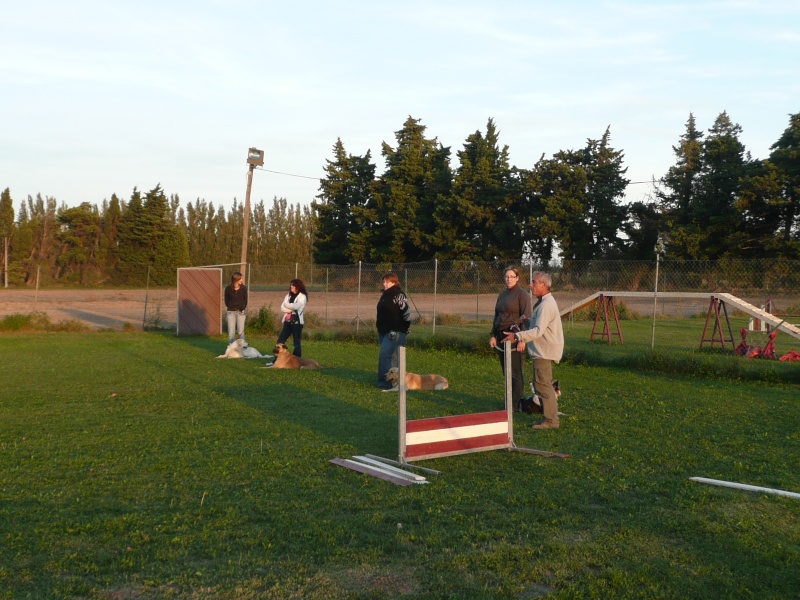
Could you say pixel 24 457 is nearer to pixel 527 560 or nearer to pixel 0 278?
pixel 527 560

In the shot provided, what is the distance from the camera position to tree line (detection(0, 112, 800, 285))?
40.5m

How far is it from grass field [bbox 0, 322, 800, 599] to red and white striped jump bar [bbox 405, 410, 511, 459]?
0.43 ft

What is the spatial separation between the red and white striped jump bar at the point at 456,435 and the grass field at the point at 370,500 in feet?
0.43

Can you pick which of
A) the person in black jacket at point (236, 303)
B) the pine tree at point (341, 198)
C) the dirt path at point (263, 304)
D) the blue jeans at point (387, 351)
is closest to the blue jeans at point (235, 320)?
the person in black jacket at point (236, 303)

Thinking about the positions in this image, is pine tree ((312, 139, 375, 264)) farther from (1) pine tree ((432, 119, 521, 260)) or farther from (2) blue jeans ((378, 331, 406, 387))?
(2) blue jeans ((378, 331, 406, 387))

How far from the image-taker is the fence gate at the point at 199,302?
22.8m

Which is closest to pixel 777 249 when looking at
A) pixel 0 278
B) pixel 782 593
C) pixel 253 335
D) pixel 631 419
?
pixel 253 335

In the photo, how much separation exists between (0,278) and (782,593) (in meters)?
69.6

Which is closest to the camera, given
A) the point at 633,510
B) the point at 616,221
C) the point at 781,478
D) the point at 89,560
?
the point at 89,560

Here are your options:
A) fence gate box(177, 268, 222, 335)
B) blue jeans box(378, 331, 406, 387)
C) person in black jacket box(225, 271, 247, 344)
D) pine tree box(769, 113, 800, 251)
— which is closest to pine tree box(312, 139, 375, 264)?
pine tree box(769, 113, 800, 251)

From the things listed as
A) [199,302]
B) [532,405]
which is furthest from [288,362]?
[199,302]

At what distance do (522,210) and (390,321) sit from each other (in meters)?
39.9

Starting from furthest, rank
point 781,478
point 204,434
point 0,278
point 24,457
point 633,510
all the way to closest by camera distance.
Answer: point 0,278 → point 204,434 → point 24,457 → point 781,478 → point 633,510

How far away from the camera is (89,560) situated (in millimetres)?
4492
